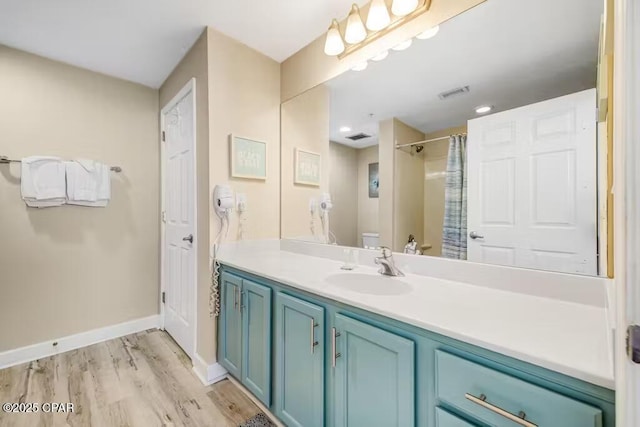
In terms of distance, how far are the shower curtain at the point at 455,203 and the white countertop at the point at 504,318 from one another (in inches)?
6.6

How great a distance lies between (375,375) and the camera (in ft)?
3.08

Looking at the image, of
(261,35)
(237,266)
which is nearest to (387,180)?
(237,266)

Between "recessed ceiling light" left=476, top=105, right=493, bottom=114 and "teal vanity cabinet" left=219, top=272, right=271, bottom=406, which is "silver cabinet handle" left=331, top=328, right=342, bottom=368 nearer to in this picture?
"teal vanity cabinet" left=219, top=272, right=271, bottom=406

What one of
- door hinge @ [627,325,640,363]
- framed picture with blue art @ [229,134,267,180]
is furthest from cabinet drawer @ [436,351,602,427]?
framed picture with blue art @ [229,134,267,180]

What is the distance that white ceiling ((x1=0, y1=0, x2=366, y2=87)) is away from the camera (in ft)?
5.27

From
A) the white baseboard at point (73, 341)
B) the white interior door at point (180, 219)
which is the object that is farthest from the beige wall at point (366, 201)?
the white baseboard at point (73, 341)

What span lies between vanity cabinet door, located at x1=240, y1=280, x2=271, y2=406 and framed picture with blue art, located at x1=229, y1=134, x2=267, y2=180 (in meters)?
0.80

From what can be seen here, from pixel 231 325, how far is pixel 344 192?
110 cm

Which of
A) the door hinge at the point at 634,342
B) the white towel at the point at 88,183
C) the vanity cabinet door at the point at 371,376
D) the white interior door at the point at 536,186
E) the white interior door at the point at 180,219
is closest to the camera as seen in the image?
the door hinge at the point at 634,342

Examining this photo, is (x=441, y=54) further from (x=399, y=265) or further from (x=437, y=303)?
(x=437, y=303)

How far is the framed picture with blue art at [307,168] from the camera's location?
2.05 meters

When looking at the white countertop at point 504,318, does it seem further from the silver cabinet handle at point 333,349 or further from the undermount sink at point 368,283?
the silver cabinet handle at point 333,349

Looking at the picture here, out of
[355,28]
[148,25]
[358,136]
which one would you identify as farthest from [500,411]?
Answer: [148,25]

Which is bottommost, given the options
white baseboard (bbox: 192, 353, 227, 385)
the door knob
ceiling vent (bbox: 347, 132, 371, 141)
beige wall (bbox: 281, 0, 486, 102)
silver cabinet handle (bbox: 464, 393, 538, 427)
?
white baseboard (bbox: 192, 353, 227, 385)
